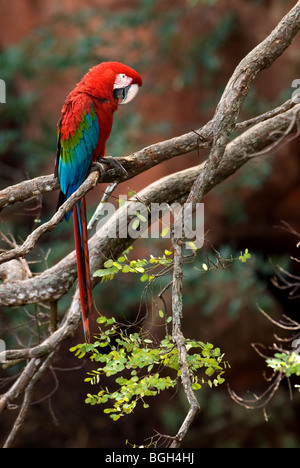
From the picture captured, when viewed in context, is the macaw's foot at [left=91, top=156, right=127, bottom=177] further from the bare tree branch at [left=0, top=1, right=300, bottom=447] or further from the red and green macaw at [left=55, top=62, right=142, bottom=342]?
the red and green macaw at [left=55, top=62, right=142, bottom=342]

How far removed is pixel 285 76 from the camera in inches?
153

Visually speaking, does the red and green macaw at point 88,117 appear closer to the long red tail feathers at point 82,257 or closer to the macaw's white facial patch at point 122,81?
the macaw's white facial patch at point 122,81

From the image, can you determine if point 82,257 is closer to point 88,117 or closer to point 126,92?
point 88,117

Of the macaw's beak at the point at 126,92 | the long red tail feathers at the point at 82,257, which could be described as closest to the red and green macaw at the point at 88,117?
the macaw's beak at the point at 126,92

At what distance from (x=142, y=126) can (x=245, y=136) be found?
1580 mm

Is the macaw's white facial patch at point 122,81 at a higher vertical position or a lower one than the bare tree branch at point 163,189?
higher

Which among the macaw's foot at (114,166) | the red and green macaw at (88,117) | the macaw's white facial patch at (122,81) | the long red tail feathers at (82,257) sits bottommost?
the long red tail feathers at (82,257)

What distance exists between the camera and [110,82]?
6.83 feet

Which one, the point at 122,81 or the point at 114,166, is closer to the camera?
the point at 114,166

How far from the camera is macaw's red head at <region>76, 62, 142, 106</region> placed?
6.82ft

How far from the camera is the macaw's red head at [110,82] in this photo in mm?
2078

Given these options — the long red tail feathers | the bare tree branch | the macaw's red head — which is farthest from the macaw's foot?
the macaw's red head

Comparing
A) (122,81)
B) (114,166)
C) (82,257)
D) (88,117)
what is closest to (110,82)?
(122,81)

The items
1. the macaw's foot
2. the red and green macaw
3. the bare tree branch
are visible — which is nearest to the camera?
the bare tree branch
